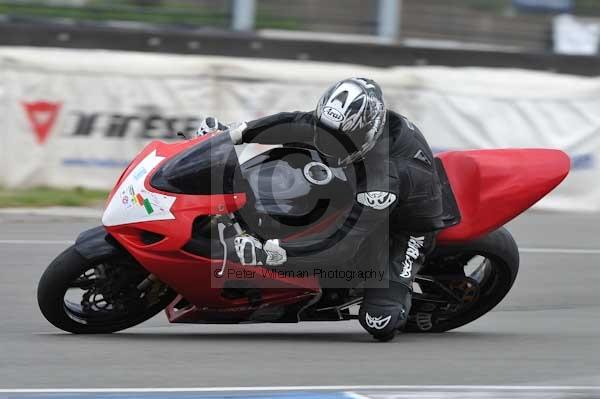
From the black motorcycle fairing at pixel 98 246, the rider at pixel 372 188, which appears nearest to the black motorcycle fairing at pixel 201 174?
the rider at pixel 372 188

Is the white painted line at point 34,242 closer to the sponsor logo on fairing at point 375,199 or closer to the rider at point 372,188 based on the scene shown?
the rider at point 372,188

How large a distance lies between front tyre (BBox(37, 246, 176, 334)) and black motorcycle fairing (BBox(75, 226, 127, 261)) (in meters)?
0.03

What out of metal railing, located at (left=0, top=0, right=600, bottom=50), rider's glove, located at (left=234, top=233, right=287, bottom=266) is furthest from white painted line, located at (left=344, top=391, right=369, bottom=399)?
metal railing, located at (left=0, top=0, right=600, bottom=50)

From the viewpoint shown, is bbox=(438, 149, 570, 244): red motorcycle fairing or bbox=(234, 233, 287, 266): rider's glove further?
bbox=(438, 149, 570, 244): red motorcycle fairing

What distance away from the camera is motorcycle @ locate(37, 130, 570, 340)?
5465mm

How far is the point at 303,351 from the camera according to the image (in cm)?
562

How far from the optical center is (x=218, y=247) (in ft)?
18.1

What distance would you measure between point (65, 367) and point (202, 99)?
6.38m

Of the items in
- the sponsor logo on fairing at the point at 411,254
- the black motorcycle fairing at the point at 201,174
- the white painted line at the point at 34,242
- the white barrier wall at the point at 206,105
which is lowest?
the white painted line at the point at 34,242

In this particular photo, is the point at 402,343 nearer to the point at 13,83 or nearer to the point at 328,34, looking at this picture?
the point at 13,83

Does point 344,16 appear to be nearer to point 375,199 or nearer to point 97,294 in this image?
point 375,199

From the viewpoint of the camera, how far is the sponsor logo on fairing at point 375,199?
5574 millimetres

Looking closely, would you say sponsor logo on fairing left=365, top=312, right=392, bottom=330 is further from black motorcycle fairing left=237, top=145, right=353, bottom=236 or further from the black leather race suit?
black motorcycle fairing left=237, top=145, right=353, bottom=236

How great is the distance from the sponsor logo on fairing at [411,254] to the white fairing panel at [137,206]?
4.23 ft
